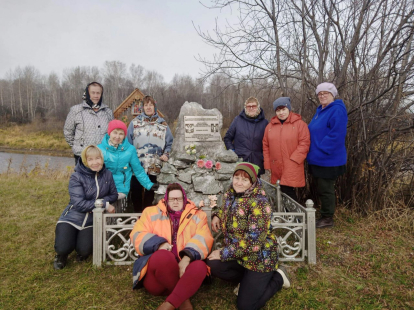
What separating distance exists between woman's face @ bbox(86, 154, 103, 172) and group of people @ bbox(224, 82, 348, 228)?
2.18 meters

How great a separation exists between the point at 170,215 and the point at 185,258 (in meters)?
0.46

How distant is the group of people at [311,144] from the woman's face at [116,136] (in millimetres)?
1838

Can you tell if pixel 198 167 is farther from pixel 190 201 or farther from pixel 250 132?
pixel 190 201

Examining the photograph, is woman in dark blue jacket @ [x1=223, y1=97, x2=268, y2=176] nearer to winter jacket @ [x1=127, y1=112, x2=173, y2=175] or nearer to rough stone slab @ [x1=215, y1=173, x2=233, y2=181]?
rough stone slab @ [x1=215, y1=173, x2=233, y2=181]

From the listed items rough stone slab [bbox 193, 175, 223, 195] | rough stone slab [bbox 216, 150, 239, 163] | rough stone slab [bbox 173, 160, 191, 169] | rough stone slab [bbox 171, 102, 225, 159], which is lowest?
rough stone slab [bbox 193, 175, 223, 195]

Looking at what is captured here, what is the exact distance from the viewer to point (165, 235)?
251 centimetres

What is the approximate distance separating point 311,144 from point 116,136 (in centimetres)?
263

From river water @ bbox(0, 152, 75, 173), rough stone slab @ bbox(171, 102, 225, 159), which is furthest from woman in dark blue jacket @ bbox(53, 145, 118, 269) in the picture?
river water @ bbox(0, 152, 75, 173)

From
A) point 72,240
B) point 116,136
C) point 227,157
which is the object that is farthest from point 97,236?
point 227,157

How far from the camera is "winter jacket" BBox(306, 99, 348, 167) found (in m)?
3.36

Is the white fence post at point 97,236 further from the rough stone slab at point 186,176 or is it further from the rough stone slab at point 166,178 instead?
the rough stone slab at point 186,176

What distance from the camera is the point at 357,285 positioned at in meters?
2.61

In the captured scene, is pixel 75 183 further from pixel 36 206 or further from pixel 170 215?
pixel 36 206

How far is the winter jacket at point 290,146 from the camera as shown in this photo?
3.54 m
